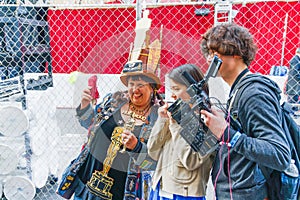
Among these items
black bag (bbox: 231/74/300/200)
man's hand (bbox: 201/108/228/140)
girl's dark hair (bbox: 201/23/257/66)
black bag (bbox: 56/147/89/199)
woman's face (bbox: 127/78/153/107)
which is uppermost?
girl's dark hair (bbox: 201/23/257/66)

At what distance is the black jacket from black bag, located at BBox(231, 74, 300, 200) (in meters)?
0.02

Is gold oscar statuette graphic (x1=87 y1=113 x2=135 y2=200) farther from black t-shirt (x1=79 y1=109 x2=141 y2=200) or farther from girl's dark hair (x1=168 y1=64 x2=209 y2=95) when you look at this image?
girl's dark hair (x1=168 y1=64 x2=209 y2=95)

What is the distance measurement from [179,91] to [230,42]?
0.27m

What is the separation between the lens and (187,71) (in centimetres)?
86

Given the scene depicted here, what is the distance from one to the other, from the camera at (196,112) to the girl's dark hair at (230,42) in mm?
87

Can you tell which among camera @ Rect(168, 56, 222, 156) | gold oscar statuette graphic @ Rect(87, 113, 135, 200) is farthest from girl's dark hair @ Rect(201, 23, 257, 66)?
gold oscar statuette graphic @ Rect(87, 113, 135, 200)

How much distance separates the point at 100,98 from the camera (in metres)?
1.18

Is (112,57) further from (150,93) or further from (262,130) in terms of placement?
(262,130)

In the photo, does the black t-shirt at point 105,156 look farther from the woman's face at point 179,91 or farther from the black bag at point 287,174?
the black bag at point 287,174

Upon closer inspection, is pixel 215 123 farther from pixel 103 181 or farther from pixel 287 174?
pixel 103 181

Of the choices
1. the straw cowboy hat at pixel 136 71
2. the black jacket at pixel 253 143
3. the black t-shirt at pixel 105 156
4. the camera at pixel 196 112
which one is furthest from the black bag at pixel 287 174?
the black t-shirt at pixel 105 156

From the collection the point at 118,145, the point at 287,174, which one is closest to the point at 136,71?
the point at 118,145

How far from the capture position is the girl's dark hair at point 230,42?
0.95 metres

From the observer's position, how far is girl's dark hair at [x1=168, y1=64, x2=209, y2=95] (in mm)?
852
